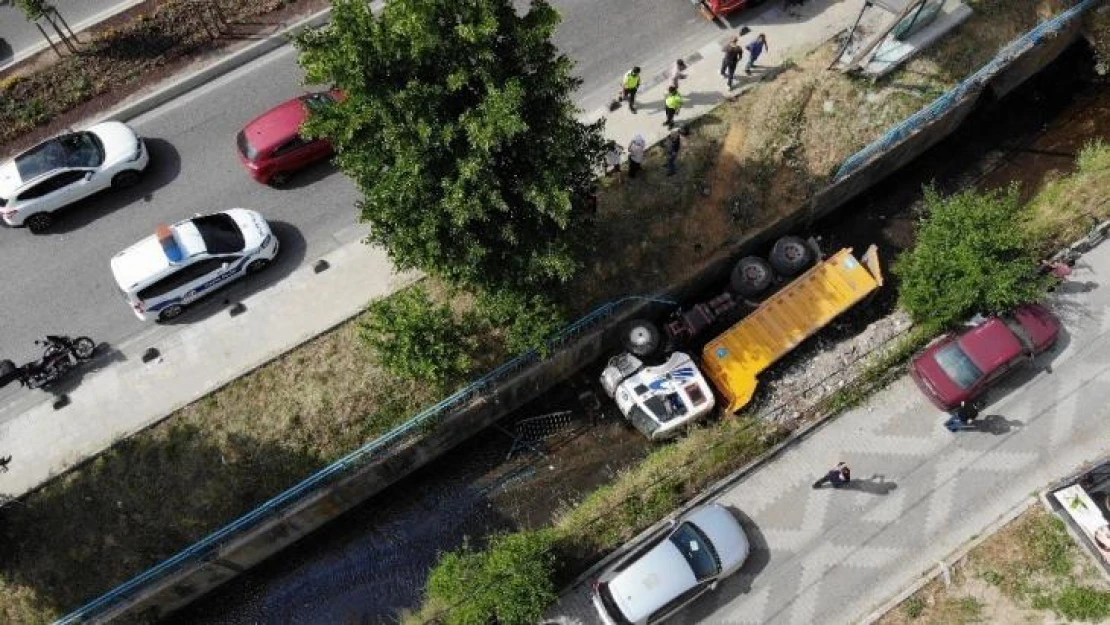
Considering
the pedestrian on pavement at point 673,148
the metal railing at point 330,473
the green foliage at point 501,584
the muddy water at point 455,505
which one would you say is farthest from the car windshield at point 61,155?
the pedestrian on pavement at point 673,148

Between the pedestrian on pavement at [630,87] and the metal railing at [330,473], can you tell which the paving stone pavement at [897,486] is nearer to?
the metal railing at [330,473]

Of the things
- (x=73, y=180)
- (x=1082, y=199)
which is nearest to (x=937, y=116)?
(x=1082, y=199)

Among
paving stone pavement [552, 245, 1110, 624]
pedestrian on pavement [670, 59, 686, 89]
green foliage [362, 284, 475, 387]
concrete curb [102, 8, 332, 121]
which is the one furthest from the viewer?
concrete curb [102, 8, 332, 121]

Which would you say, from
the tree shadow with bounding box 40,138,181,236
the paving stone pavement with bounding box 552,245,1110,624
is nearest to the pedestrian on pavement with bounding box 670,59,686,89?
the paving stone pavement with bounding box 552,245,1110,624

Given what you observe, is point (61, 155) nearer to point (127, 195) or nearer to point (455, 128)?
point (127, 195)

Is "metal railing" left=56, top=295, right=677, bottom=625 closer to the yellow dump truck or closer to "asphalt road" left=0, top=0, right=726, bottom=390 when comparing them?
the yellow dump truck
